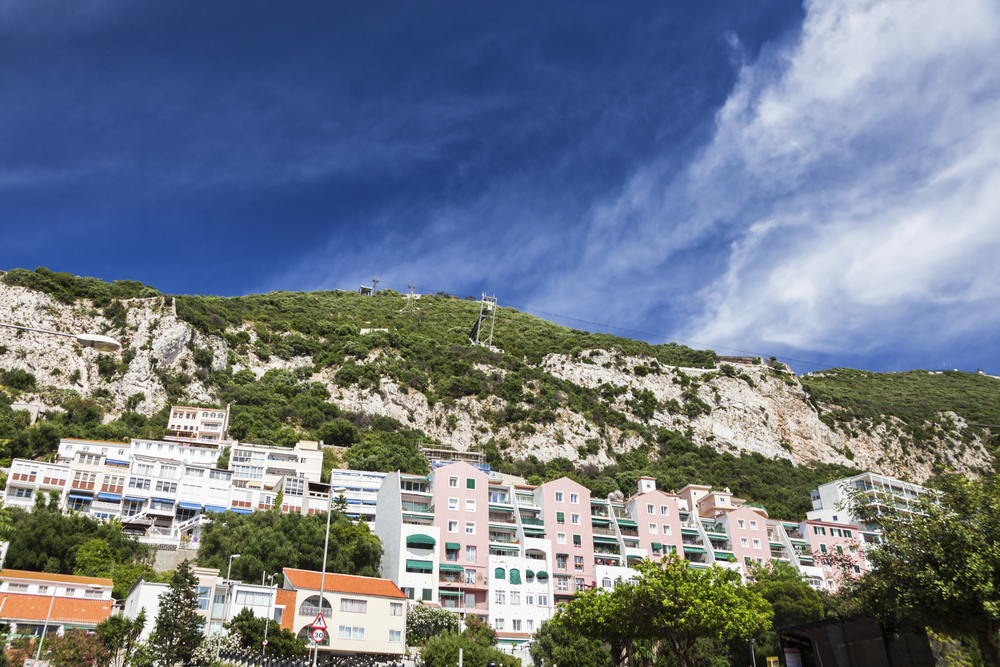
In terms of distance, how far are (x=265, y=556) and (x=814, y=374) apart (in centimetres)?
15352

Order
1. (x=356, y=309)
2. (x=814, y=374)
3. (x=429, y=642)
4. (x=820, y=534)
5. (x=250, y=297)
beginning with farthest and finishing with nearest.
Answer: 1. (x=814, y=374)
2. (x=356, y=309)
3. (x=250, y=297)
4. (x=820, y=534)
5. (x=429, y=642)

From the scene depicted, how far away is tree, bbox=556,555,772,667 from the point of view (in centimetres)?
3456

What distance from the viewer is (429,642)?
4762 centimetres

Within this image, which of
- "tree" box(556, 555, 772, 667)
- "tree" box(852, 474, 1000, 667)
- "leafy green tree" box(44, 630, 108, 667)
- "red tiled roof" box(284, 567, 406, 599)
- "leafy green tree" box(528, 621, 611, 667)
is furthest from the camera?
"leafy green tree" box(528, 621, 611, 667)

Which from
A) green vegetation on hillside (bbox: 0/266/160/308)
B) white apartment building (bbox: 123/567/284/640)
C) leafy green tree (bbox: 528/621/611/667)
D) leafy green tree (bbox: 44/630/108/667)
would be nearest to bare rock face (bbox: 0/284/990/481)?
green vegetation on hillside (bbox: 0/266/160/308)

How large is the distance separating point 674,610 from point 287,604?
24.8 m

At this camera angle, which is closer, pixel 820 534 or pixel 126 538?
pixel 126 538

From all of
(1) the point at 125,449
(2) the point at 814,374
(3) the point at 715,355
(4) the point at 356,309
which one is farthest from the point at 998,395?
(1) the point at 125,449

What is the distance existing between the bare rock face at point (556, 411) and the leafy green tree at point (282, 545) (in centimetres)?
4132

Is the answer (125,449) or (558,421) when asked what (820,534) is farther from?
(125,449)

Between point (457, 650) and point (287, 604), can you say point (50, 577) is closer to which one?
point (287, 604)

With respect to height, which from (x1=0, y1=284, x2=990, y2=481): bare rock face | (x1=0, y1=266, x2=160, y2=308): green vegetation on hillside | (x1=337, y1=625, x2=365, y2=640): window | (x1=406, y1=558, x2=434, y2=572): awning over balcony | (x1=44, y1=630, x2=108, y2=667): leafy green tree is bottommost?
(x1=44, y1=630, x2=108, y2=667): leafy green tree

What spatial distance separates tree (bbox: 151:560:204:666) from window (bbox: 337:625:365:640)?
949 centimetres

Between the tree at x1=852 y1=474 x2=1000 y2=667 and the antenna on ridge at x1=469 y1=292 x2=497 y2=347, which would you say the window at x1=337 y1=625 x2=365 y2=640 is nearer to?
the tree at x1=852 y1=474 x2=1000 y2=667
